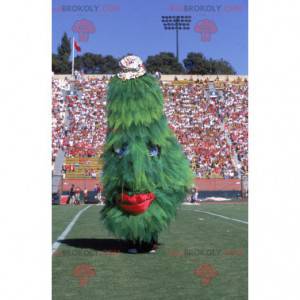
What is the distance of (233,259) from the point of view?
33.1 feet

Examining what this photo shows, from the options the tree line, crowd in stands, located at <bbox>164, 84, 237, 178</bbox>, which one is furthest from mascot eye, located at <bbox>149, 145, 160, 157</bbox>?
crowd in stands, located at <bbox>164, 84, 237, 178</bbox>

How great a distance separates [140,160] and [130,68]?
1.31m

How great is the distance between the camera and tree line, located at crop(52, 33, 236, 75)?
1932 centimetres

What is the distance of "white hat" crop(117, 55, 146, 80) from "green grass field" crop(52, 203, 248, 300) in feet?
8.46

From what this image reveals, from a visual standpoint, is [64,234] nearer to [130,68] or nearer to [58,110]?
[130,68]

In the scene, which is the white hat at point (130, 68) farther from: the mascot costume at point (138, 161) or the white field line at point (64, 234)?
the white field line at point (64, 234)

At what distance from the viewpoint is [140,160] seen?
970 centimetres

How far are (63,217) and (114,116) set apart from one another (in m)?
8.90

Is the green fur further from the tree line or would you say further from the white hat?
the tree line

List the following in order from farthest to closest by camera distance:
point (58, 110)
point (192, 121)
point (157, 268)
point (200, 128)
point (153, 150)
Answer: point (192, 121)
point (200, 128)
point (58, 110)
point (153, 150)
point (157, 268)

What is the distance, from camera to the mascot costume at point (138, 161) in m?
9.75

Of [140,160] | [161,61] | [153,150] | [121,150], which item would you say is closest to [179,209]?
[153,150]
